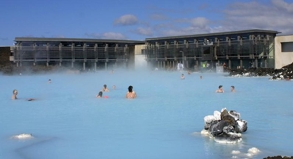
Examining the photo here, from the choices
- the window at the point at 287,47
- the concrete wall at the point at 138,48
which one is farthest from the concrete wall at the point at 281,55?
the concrete wall at the point at 138,48

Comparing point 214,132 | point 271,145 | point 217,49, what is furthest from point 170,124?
point 217,49

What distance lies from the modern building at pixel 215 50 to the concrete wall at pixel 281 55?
39.9 inches

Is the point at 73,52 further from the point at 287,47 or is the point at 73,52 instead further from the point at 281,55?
the point at 287,47

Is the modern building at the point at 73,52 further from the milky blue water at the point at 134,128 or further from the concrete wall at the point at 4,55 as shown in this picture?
the milky blue water at the point at 134,128

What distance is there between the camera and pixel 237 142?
28.2 feet

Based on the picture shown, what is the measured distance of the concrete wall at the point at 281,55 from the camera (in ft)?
142

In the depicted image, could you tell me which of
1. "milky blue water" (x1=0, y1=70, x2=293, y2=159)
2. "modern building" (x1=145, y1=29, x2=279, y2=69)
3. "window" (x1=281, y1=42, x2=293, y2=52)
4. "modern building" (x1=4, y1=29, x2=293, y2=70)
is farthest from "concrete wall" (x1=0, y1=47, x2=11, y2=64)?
"milky blue water" (x1=0, y1=70, x2=293, y2=159)

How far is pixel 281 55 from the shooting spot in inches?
1754

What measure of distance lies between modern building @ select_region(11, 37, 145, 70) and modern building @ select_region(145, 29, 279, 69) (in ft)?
16.0

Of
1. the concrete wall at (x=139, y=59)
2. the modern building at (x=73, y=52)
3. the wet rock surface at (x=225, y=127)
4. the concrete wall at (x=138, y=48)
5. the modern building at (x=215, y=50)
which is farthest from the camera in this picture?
the concrete wall at (x=138, y=48)

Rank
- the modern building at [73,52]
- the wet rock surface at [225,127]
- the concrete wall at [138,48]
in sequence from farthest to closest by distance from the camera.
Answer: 1. the concrete wall at [138,48]
2. the modern building at [73,52]
3. the wet rock surface at [225,127]

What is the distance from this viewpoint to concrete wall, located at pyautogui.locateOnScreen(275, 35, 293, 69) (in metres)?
43.2

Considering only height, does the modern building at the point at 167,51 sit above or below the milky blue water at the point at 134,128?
above

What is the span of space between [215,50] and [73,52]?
66.2ft
